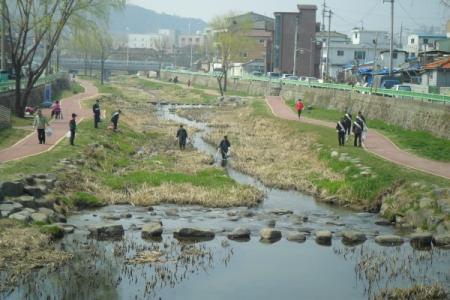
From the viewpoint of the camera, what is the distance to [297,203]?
26906 mm

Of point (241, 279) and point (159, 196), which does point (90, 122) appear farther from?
point (241, 279)

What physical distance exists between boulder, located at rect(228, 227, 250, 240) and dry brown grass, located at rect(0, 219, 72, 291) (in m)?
5.40

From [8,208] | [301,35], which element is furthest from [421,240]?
[301,35]

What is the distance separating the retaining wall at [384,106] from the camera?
3766 centimetres

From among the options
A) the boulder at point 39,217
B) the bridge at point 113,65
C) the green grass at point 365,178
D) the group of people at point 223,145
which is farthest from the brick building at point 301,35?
the boulder at point 39,217

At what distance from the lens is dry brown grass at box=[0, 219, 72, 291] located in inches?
659

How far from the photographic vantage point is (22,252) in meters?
17.8

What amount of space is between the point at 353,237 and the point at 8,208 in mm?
10932

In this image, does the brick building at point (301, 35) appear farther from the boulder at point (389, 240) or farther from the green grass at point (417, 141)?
the boulder at point (389, 240)

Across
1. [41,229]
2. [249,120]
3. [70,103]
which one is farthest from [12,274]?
[70,103]

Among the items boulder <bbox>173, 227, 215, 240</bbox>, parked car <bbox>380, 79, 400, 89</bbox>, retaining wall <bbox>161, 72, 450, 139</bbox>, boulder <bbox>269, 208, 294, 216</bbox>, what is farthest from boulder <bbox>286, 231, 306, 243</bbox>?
parked car <bbox>380, 79, 400, 89</bbox>

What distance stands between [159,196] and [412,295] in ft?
41.8

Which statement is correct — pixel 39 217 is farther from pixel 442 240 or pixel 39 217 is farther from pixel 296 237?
pixel 442 240

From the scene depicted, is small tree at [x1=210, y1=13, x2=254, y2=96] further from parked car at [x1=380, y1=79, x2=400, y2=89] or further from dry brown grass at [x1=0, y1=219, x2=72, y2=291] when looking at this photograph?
dry brown grass at [x1=0, y1=219, x2=72, y2=291]
